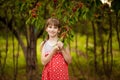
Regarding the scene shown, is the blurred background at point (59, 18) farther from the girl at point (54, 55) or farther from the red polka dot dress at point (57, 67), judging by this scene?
the red polka dot dress at point (57, 67)

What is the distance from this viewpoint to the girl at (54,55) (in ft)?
18.1

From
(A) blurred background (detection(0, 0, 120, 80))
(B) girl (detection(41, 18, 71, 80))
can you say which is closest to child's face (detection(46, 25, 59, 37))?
(B) girl (detection(41, 18, 71, 80))

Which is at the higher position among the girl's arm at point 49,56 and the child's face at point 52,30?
the child's face at point 52,30

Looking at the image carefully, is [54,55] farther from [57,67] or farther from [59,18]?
[59,18]

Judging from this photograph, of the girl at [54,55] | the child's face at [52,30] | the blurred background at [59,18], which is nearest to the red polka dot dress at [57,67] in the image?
the girl at [54,55]

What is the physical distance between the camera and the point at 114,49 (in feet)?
54.0

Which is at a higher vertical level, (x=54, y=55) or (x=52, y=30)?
(x=52, y=30)

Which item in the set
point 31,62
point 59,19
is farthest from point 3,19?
point 59,19

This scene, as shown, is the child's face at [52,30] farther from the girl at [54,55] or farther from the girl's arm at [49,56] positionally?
the girl's arm at [49,56]

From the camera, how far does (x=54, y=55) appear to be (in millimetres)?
5523

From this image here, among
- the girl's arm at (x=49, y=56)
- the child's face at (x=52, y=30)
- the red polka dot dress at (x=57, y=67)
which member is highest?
the child's face at (x=52, y=30)

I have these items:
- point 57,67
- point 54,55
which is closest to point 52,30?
point 54,55

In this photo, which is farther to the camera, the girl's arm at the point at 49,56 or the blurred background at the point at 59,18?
the blurred background at the point at 59,18

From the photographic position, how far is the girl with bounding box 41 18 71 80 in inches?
217
